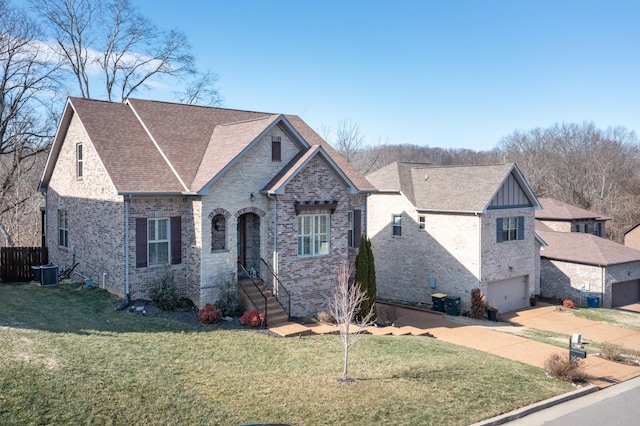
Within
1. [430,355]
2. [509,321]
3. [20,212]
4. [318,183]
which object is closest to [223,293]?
[318,183]

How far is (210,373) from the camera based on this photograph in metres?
11.8

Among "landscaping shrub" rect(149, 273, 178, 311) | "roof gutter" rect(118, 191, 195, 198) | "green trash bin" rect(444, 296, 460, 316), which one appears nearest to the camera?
"roof gutter" rect(118, 191, 195, 198)

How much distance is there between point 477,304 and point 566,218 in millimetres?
17023

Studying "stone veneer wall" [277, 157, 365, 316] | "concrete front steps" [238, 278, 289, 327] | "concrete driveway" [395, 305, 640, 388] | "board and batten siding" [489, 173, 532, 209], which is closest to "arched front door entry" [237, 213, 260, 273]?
"concrete front steps" [238, 278, 289, 327]

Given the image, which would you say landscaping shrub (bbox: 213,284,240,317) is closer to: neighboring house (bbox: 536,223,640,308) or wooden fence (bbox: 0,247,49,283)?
wooden fence (bbox: 0,247,49,283)

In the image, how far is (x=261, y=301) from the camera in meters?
18.2

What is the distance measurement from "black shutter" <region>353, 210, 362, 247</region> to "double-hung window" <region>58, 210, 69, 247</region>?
42.2 feet

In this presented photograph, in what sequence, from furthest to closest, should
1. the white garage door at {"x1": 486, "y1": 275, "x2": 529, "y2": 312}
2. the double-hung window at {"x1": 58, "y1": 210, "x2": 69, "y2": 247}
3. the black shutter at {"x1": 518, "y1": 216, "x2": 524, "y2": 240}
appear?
the black shutter at {"x1": 518, "y1": 216, "x2": 524, "y2": 240} → the white garage door at {"x1": 486, "y1": 275, "x2": 529, "y2": 312} → the double-hung window at {"x1": 58, "y1": 210, "x2": 69, "y2": 247}

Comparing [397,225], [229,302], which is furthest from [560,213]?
[229,302]

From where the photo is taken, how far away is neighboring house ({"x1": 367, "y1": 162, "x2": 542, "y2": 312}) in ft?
84.0

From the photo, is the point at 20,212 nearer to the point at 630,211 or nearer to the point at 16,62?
the point at 16,62

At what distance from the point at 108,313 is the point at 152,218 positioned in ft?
12.2

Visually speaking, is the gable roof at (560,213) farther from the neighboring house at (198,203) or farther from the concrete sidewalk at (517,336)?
the neighboring house at (198,203)

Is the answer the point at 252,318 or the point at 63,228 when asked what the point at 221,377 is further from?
the point at 63,228
